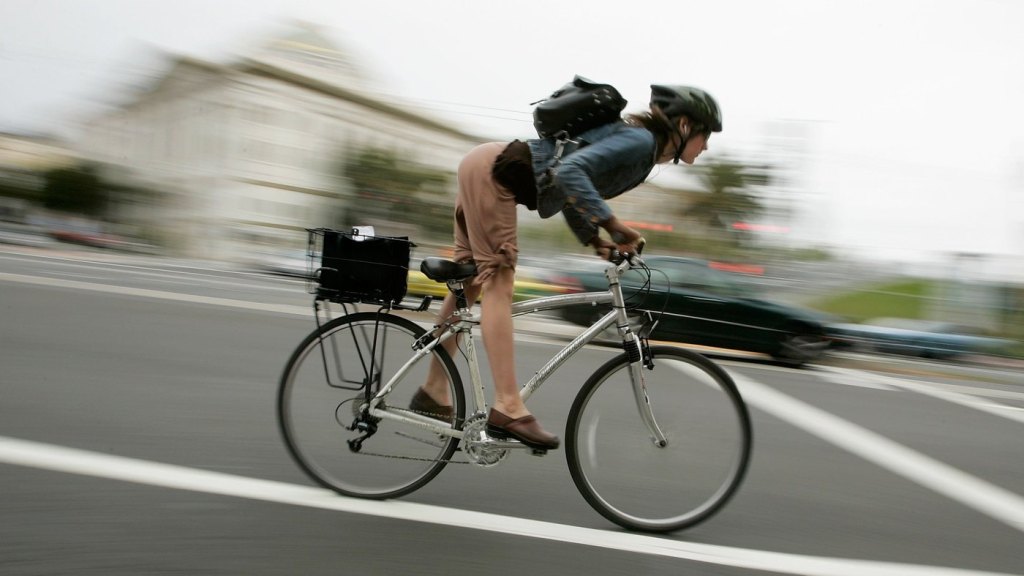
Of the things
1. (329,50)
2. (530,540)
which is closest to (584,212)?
(530,540)

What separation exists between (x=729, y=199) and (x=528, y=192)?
27.4m

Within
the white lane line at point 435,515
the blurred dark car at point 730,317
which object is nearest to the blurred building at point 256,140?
the blurred dark car at point 730,317

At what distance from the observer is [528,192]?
11.3 feet

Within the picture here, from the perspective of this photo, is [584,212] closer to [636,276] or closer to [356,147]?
[636,276]

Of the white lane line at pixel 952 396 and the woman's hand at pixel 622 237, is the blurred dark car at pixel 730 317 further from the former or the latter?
the woman's hand at pixel 622 237

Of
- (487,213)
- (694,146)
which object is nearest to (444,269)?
(487,213)

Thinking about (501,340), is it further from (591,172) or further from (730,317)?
(730,317)

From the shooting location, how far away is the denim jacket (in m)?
3.22

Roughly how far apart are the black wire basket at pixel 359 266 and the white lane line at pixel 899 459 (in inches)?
117

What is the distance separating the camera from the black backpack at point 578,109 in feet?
10.9

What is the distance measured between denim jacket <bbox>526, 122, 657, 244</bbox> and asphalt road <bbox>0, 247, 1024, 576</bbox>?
0.69m

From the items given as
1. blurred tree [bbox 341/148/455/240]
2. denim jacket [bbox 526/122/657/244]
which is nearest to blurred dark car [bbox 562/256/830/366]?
denim jacket [bbox 526/122/657/244]

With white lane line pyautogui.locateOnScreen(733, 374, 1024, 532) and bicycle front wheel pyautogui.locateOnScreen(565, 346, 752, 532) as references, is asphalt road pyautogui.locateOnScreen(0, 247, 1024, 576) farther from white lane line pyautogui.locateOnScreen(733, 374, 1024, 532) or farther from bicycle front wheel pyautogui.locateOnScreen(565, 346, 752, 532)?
bicycle front wheel pyautogui.locateOnScreen(565, 346, 752, 532)

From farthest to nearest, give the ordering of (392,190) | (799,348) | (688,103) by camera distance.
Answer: (392,190), (799,348), (688,103)
